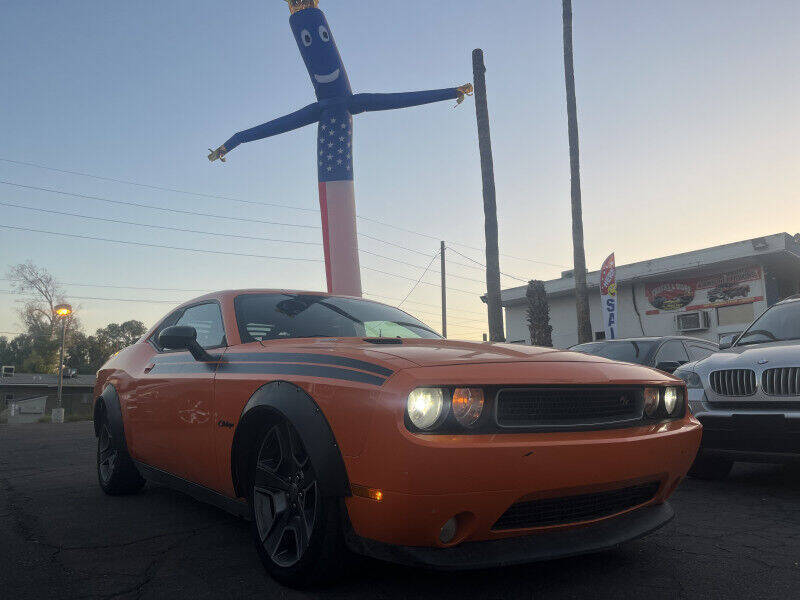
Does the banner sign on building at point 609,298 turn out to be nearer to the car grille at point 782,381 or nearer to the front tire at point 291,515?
the car grille at point 782,381

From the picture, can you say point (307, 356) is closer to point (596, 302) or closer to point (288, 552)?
point (288, 552)

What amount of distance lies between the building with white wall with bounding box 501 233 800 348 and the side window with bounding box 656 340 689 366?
40.4 feet

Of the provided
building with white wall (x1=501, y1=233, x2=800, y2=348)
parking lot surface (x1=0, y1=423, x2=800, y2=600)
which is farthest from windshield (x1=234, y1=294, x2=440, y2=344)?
building with white wall (x1=501, y1=233, x2=800, y2=348)

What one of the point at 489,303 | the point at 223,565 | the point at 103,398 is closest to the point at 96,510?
the point at 103,398

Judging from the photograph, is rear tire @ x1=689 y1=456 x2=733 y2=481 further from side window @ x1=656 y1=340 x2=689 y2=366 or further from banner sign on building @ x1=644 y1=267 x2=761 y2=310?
banner sign on building @ x1=644 y1=267 x2=761 y2=310

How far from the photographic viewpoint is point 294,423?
255cm

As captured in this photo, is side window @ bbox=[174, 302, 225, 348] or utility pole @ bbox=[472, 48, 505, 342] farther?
utility pole @ bbox=[472, 48, 505, 342]

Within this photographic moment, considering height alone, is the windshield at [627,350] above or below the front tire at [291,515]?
above

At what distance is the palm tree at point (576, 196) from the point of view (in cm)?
1642

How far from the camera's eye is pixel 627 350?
7.65 m

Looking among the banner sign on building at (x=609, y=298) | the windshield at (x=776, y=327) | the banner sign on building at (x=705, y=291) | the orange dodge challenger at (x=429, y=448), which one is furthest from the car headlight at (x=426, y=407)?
the banner sign on building at (x=705, y=291)

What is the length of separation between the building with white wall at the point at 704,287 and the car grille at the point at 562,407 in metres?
18.0

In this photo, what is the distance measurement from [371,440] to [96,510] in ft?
9.26

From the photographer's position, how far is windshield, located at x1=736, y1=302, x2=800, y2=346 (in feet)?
18.3
